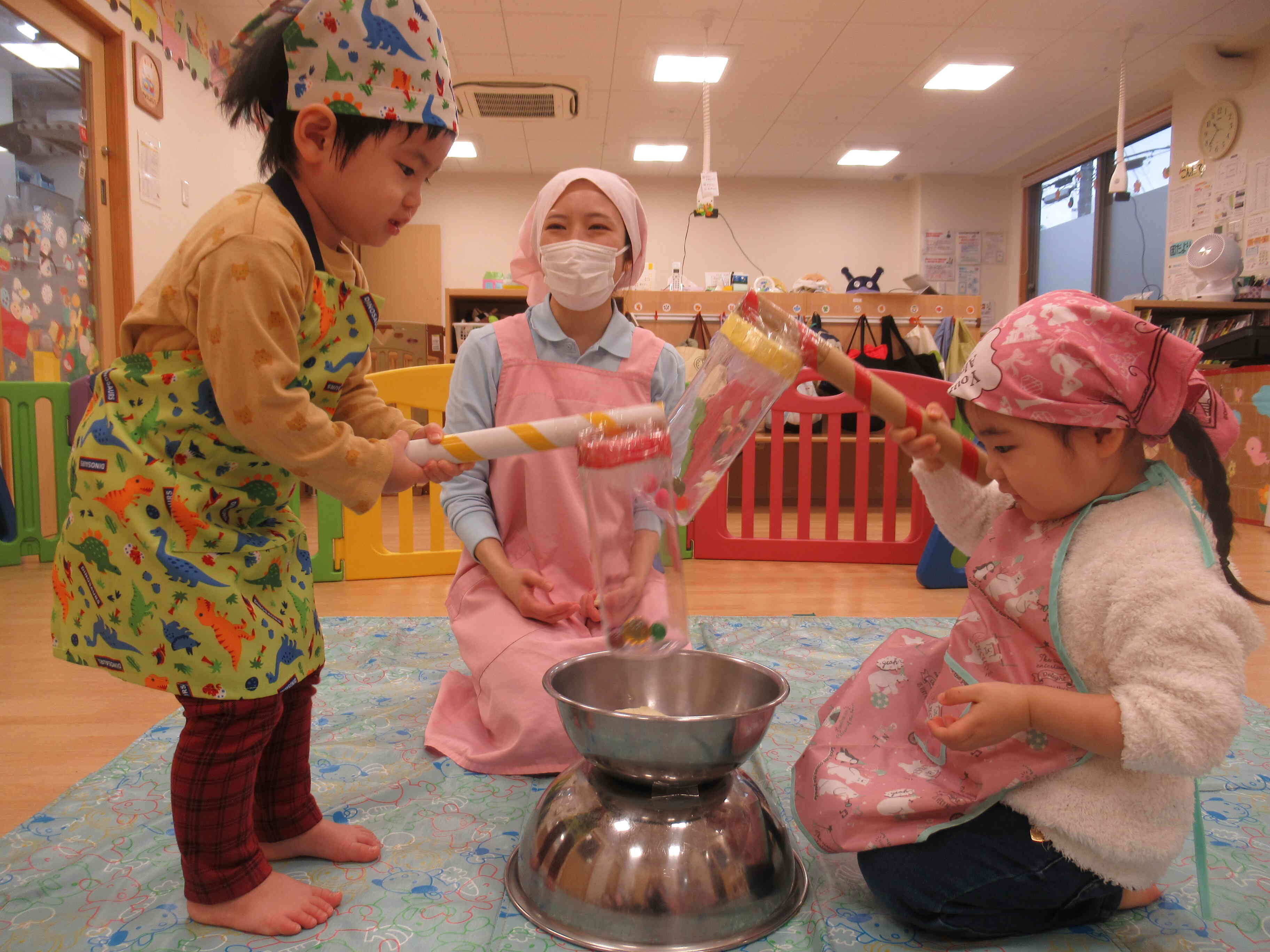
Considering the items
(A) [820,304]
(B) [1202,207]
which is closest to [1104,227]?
(B) [1202,207]

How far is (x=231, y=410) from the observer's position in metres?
0.80

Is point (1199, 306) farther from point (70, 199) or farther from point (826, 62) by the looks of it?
point (70, 199)

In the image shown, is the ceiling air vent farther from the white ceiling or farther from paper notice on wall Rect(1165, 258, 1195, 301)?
paper notice on wall Rect(1165, 258, 1195, 301)

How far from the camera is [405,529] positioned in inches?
103

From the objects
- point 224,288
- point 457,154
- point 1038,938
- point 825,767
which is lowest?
point 1038,938

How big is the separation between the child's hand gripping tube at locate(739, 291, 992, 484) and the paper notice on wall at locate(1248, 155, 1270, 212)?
4510mm

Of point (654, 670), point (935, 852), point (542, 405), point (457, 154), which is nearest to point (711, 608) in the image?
point (542, 405)

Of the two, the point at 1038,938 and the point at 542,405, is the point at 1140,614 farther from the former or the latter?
the point at 542,405

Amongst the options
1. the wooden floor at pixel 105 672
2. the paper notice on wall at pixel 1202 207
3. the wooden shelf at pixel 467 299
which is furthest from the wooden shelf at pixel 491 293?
the paper notice on wall at pixel 1202 207

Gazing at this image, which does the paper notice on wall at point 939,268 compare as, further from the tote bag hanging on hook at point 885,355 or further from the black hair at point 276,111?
the black hair at point 276,111

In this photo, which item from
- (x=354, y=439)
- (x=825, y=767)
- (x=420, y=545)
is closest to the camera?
(x=354, y=439)

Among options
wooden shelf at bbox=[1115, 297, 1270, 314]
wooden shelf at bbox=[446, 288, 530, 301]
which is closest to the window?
wooden shelf at bbox=[1115, 297, 1270, 314]

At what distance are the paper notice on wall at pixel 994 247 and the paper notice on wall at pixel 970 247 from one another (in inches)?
1.1

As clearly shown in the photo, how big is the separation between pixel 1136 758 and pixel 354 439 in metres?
0.79
